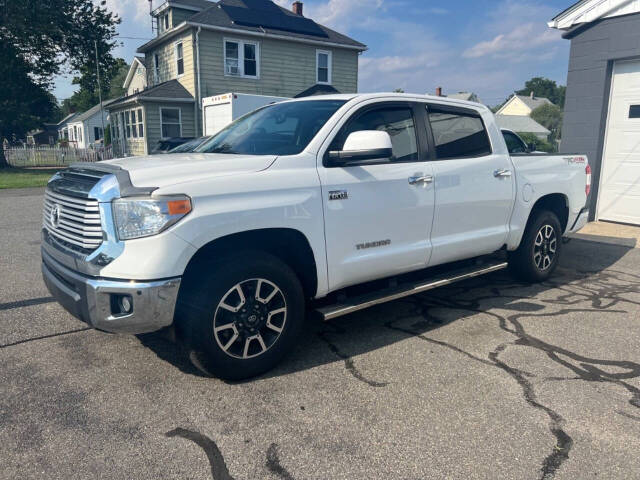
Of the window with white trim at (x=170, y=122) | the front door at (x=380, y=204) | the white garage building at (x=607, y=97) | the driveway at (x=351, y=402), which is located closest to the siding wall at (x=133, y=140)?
the window with white trim at (x=170, y=122)

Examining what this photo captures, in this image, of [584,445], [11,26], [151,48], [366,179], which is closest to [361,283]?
[366,179]

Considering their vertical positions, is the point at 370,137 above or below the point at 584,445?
above

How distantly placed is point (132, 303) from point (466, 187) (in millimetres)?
3101

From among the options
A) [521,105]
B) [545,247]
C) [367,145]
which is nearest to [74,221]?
[367,145]

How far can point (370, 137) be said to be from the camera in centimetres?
358

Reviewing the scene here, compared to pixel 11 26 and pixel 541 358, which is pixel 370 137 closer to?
pixel 541 358

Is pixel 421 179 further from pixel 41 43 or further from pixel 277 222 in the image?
pixel 41 43

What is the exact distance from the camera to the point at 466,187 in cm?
461

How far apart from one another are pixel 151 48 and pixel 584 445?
28127 mm

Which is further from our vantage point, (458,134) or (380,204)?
(458,134)

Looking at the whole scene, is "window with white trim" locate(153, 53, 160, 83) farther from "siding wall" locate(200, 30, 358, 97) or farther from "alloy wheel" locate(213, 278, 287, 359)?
"alloy wheel" locate(213, 278, 287, 359)

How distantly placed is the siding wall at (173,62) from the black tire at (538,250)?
1968 cm

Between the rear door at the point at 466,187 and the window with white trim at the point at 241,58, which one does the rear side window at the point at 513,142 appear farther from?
the window with white trim at the point at 241,58

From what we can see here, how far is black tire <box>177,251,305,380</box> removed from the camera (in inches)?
124
